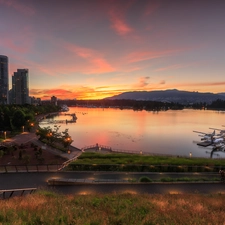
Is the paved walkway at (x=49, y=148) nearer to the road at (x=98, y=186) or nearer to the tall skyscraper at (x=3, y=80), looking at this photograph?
the road at (x=98, y=186)

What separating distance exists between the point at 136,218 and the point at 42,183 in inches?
358

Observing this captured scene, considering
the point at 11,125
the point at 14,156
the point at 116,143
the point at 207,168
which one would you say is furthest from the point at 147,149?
the point at 11,125

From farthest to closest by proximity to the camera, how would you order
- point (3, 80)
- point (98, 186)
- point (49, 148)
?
1. point (3, 80)
2. point (49, 148)
3. point (98, 186)

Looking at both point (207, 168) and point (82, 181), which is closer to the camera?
point (82, 181)

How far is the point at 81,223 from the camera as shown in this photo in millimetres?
4395

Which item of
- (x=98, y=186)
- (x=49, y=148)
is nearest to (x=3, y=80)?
(x=49, y=148)

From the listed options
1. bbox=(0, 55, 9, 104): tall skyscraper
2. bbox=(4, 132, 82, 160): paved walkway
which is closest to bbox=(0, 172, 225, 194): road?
bbox=(4, 132, 82, 160): paved walkway

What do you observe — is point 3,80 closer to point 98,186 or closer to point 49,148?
point 49,148

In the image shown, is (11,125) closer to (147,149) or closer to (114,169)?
(147,149)

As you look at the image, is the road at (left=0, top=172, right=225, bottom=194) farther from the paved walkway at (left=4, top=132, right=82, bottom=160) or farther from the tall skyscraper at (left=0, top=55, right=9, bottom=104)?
the tall skyscraper at (left=0, top=55, right=9, bottom=104)

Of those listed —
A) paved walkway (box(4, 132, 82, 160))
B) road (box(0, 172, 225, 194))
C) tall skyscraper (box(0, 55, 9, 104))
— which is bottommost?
paved walkway (box(4, 132, 82, 160))

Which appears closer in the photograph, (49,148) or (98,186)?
(98,186)

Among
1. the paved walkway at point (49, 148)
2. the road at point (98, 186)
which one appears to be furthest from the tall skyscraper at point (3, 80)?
the road at point (98, 186)

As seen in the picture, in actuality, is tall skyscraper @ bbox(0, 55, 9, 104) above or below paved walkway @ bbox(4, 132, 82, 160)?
above
